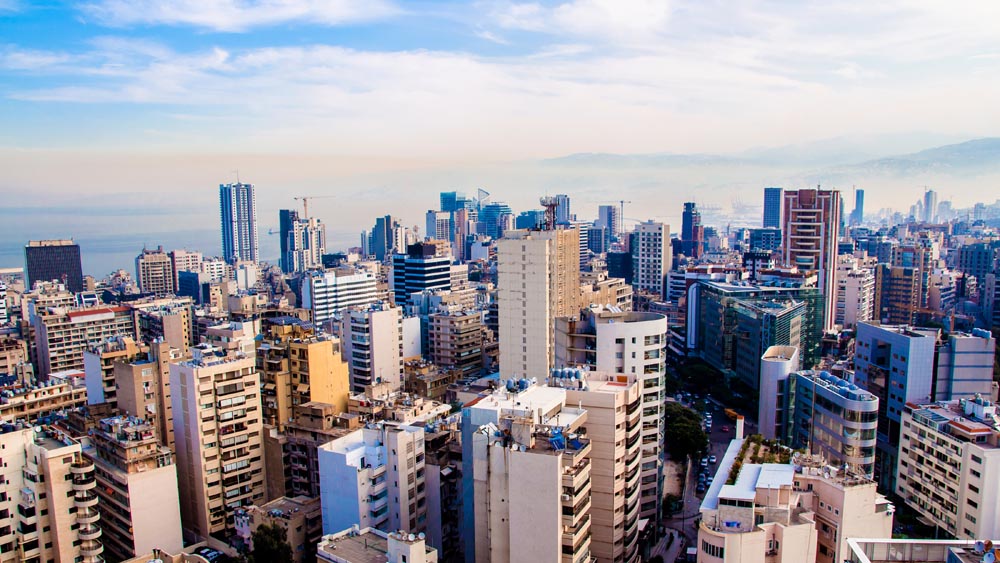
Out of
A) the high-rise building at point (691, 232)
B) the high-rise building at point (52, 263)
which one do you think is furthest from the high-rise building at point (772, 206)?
the high-rise building at point (52, 263)

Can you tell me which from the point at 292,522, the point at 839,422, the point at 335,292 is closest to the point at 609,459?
the point at 839,422

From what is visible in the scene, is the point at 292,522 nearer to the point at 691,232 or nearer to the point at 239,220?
the point at 691,232

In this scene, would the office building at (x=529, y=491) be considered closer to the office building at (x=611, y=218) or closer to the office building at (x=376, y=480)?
the office building at (x=376, y=480)

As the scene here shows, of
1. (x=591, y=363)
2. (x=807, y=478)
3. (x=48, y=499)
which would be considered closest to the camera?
(x=807, y=478)

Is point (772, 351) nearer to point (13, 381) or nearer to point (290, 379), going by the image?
point (290, 379)

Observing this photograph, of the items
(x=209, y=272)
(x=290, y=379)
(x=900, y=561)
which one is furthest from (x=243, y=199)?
(x=900, y=561)
